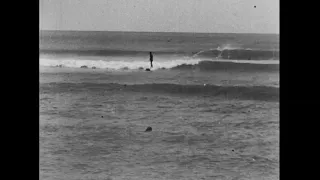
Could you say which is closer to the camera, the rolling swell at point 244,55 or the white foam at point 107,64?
the white foam at point 107,64

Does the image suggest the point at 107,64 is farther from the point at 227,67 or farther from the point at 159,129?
the point at 159,129

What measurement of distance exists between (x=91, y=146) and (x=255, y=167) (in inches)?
66.1

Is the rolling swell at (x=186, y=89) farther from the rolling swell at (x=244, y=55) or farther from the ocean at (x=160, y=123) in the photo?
the rolling swell at (x=244, y=55)

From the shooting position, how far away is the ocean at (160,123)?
3410 mm

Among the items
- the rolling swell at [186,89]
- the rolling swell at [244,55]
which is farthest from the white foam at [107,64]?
the rolling swell at [186,89]

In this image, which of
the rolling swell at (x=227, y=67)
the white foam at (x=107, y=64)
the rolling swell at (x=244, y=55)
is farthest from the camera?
the rolling swell at (x=244, y=55)

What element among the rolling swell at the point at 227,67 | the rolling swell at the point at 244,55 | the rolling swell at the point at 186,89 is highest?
the rolling swell at the point at 244,55

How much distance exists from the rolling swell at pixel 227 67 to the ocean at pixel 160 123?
0.07 metres

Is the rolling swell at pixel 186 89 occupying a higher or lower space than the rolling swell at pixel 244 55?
lower

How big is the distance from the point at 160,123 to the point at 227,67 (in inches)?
253

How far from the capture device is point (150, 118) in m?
5.41

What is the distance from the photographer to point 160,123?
5.13m
